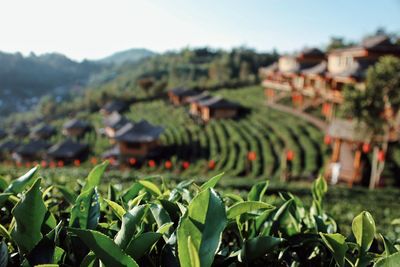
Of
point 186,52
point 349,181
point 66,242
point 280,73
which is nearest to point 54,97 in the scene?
point 186,52

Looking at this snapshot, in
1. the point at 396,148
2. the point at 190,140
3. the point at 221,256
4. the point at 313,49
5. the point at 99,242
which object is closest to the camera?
the point at 99,242

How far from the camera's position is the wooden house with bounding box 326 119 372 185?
662 inches

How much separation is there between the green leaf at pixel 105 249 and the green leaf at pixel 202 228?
148mm

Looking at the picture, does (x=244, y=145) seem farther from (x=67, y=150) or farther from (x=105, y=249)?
(x=105, y=249)

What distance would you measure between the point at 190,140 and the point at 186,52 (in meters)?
67.5

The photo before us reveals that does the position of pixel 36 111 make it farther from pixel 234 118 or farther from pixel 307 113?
pixel 307 113

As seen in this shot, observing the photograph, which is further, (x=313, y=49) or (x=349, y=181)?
(x=313, y=49)

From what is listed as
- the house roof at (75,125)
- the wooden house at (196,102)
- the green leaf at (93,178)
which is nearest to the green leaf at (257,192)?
the green leaf at (93,178)

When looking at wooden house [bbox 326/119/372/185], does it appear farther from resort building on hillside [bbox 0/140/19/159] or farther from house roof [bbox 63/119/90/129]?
resort building on hillside [bbox 0/140/19/159]

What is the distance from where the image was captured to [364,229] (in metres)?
1.08

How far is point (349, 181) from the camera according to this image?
1747 centimetres

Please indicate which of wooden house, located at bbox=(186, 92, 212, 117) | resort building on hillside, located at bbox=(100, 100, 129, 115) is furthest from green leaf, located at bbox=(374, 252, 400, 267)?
resort building on hillside, located at bbox=(100, 100, 129, 115)

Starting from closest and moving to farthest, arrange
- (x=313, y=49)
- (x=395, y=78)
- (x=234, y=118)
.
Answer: (x=395, y=78)
(x=234, y=118)
(x=313, y=49)

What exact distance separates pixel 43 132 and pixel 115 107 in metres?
8.73
